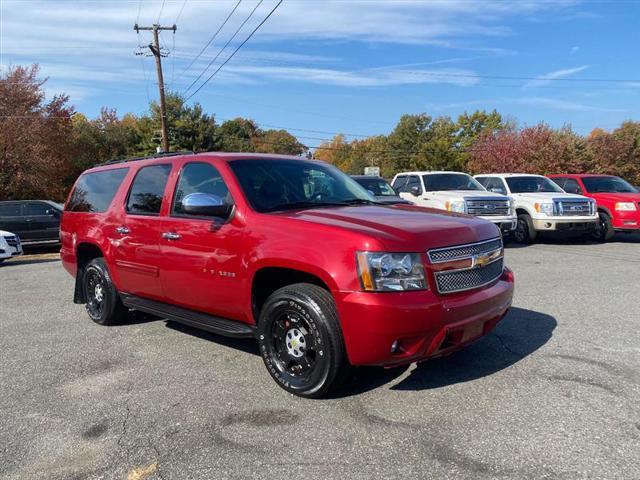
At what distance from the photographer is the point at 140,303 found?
545 centimetres

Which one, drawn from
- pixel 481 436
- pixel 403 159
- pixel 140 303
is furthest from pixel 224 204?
pixel 403 159

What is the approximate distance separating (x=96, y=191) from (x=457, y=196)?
896 centimetres

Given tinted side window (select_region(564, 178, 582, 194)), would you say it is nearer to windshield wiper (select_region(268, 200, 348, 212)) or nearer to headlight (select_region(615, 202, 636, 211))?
headlight (select_region(615, 202, 636, 211))

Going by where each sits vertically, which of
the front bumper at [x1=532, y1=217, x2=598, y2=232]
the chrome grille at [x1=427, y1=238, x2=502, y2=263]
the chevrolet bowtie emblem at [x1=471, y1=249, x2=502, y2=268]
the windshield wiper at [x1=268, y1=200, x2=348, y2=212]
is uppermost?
the windshield wiper at [x1=268, y1=200, x2=348, y2=212]

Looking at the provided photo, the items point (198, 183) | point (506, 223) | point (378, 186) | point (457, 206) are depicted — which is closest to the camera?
point (198, 183)

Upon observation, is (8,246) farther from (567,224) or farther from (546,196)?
(567,224)

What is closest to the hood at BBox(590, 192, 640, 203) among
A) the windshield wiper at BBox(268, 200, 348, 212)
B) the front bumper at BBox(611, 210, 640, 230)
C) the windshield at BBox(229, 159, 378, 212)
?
the front bumper at BBox(611, 210, 640, 230)

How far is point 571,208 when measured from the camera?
1339 cm

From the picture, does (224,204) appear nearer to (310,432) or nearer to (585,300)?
(310,432)

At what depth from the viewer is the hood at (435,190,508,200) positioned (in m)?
12.8

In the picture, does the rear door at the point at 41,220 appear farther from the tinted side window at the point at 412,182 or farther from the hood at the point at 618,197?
the hood at the point at 618,197

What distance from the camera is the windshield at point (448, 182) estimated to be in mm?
14062

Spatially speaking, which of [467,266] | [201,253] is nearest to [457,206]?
[467,266]

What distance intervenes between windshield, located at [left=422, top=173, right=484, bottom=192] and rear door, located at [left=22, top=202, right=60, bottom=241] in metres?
11.3
